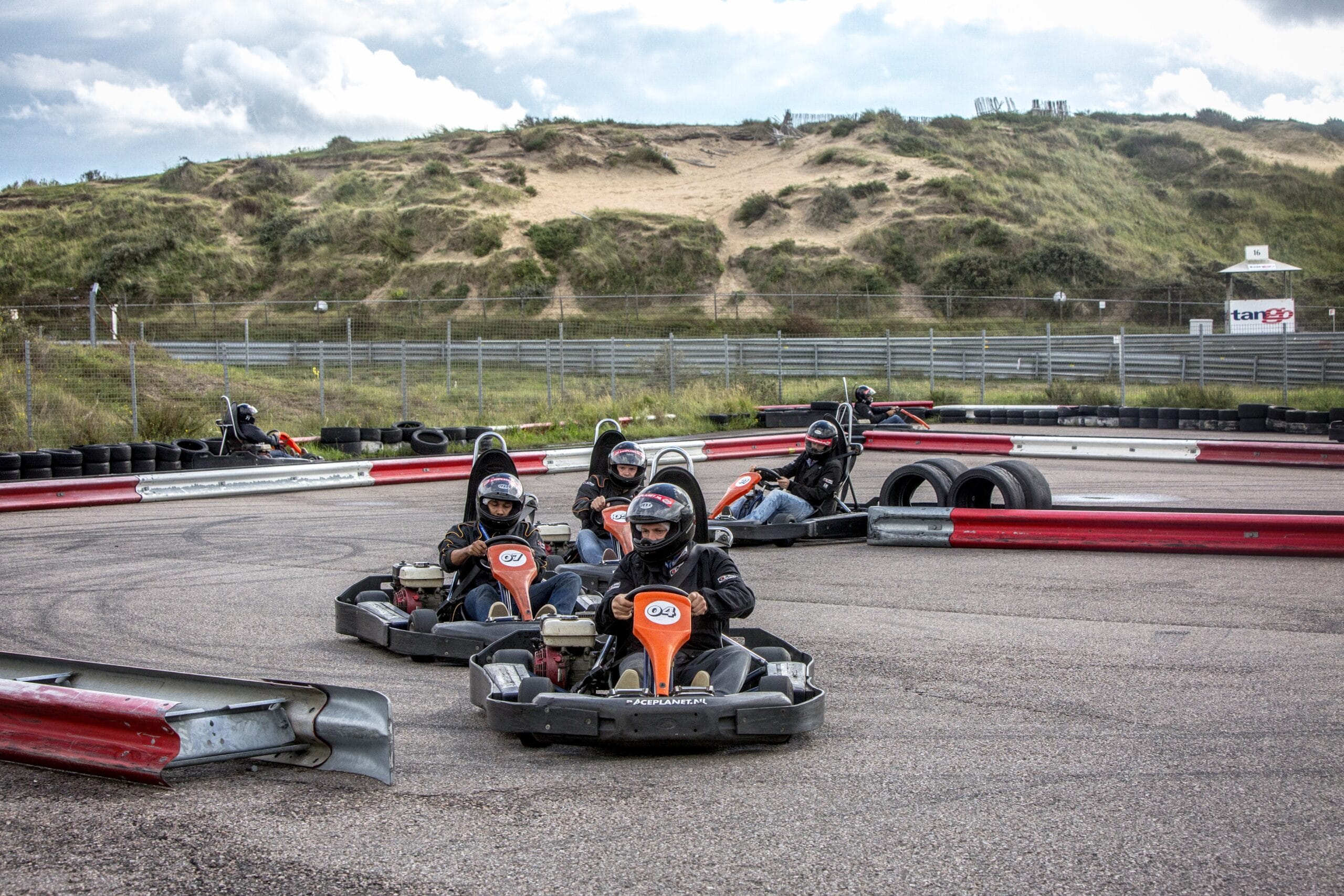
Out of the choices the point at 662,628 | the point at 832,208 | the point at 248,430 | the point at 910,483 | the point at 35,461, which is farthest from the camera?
the point at 832,208

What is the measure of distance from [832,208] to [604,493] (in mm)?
51496

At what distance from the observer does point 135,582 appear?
973cm

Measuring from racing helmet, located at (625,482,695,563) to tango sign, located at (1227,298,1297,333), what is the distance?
40.4 metres

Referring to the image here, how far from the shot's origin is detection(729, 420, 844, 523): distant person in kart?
11930 mm

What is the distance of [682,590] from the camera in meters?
6.00

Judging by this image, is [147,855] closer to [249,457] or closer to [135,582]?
[135,582]

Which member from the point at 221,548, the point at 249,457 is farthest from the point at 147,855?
the point at 249,457

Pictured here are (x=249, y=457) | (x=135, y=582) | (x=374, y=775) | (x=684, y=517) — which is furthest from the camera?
(x=249, y=457)

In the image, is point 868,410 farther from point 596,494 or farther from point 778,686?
point 778,686

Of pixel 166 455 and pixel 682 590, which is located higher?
pixel 166 455

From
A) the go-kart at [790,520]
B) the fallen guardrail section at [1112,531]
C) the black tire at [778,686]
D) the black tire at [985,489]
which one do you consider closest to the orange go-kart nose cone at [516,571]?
the black tire at [778,686]

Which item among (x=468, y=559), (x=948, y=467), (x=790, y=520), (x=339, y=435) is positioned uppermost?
(x=339, y=435)

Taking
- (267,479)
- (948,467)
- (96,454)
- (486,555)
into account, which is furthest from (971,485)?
(96,454)

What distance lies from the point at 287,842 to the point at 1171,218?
67490 mm
